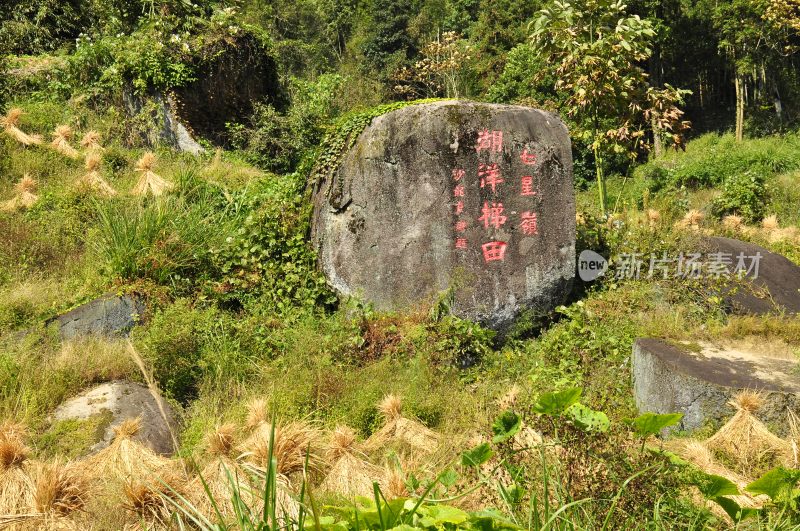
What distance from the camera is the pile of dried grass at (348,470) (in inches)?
120

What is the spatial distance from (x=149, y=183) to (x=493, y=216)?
3.96 meters

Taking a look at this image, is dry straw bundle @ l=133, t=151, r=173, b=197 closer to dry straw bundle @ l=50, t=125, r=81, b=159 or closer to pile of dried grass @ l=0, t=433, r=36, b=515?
dry straw bundle @ l=50, t=125, r=81, b=159

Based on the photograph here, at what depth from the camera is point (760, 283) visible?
6.99 meters

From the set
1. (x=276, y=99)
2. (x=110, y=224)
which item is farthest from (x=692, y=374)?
(x=276, y=99)

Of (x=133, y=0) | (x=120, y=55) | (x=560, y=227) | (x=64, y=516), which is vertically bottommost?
(x=64, y=516)

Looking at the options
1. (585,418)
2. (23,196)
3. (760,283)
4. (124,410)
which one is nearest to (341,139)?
(124,410)

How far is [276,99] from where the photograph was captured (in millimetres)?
11688

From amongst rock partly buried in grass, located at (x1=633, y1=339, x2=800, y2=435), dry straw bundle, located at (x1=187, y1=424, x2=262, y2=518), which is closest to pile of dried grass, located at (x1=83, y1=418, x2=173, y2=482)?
dry straw bundle, located at (x1=187, y1=424, x2=262, y2=518)

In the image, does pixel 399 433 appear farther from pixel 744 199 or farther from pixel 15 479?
pixel 744 199

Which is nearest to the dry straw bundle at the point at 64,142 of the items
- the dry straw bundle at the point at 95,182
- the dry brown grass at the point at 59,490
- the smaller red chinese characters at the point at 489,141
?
the dry straw bundle at the point at 95,182

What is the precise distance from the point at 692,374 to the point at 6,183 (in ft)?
25.3

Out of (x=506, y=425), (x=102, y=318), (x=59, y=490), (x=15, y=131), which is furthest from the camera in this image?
(x=15, y=131)

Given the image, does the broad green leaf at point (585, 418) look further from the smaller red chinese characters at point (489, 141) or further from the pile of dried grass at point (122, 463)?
the smaller red chinese characters at point (489, 141)

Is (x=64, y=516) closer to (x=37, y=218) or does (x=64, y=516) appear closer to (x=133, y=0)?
(x=37, y=218)
